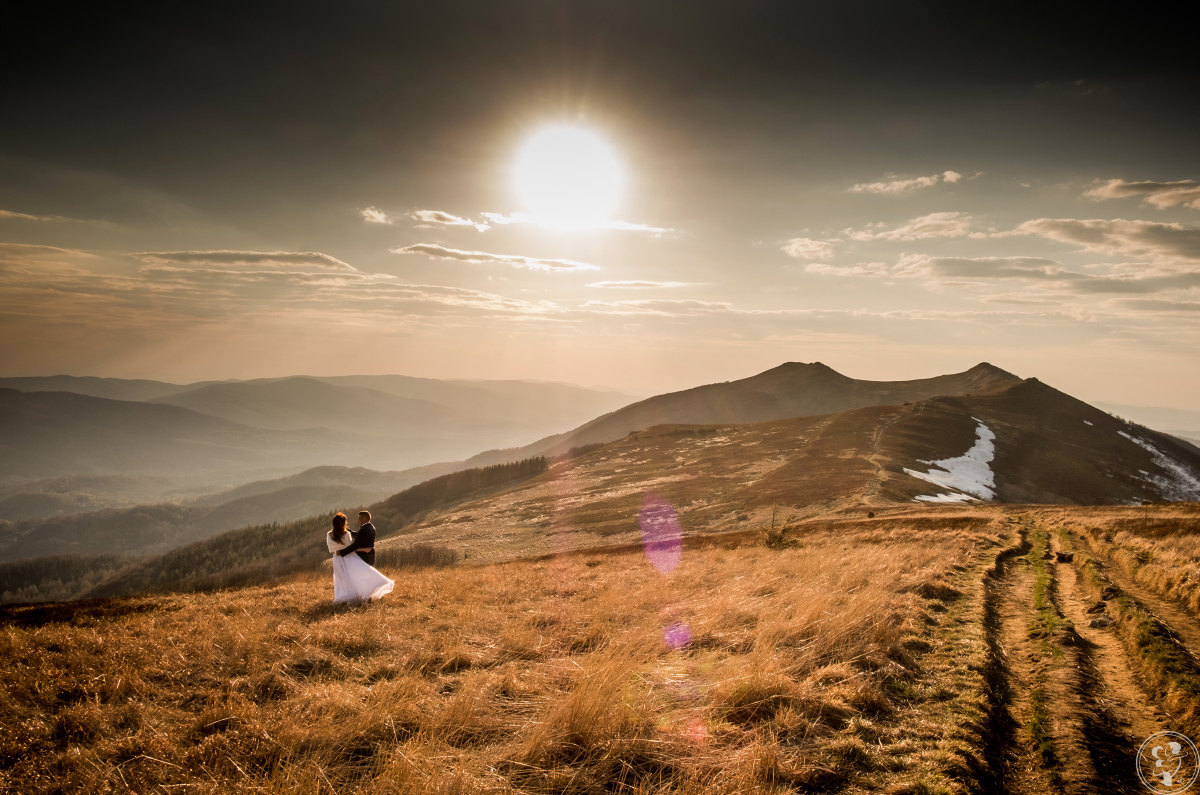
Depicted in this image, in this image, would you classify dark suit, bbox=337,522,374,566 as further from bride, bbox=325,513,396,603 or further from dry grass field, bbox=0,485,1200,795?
dry grass field, bbox=0,485,1200,795

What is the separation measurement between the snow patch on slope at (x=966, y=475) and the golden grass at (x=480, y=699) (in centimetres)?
5080

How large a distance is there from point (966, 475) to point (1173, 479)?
4847cm

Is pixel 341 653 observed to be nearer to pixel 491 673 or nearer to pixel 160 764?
pixel 491 673

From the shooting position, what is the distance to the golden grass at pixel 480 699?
5.21 m

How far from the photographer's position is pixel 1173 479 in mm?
86000

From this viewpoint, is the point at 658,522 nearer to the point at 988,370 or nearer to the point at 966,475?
the point at 966,475

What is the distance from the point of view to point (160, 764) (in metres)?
5.54

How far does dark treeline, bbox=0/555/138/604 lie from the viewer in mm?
129250

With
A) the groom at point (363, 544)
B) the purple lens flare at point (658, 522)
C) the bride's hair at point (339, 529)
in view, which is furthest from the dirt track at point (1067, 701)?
the purple lens flare at point (658, 522)

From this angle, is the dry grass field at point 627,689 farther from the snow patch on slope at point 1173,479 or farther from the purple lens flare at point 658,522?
the snow patch on slope at point 1173,479

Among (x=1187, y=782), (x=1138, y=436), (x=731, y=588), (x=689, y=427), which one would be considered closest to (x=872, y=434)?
(x=689, y=427)

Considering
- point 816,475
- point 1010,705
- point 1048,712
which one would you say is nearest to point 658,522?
point 816,475

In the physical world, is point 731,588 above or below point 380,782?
below

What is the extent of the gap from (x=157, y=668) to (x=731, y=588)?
12285 millimetres
